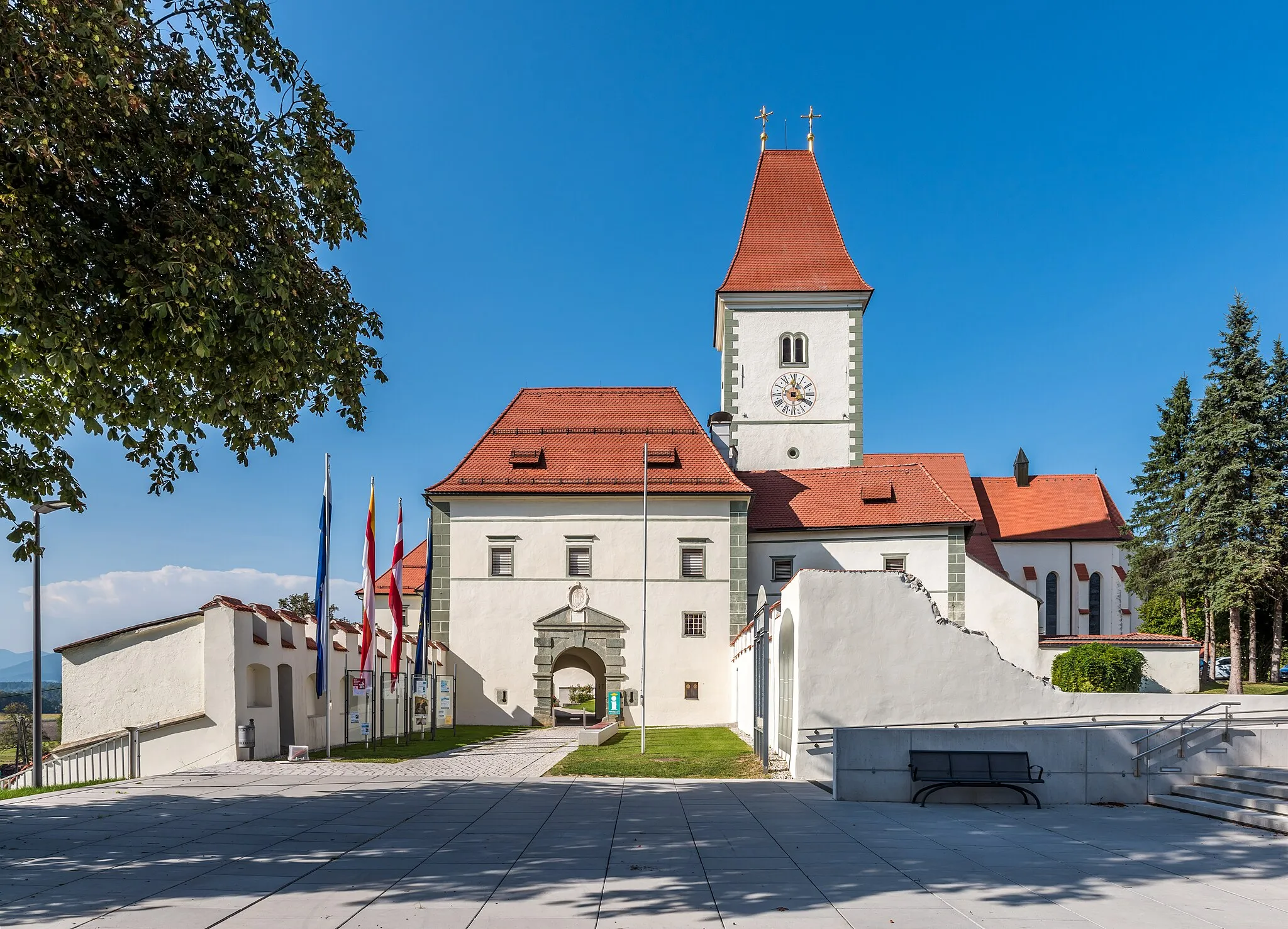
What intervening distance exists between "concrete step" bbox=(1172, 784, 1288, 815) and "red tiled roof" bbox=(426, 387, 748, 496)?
23.1m

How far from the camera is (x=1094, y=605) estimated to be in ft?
175

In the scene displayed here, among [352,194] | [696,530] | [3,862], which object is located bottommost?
[3,862]

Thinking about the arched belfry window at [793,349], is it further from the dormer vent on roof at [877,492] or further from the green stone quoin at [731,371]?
the dormer vent on roof at [877,492]

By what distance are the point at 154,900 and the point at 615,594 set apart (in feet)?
94.7

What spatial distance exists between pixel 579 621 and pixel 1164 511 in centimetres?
2701

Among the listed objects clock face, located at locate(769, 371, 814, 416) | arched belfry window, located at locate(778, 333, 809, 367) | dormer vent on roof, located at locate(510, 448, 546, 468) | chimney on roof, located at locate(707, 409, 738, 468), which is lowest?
dormer vent on roof, located at locate(510, 448, 546, 468)

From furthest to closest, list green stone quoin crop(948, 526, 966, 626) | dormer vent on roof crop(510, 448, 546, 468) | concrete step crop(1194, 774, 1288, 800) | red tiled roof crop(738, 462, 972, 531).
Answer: red tiled roof crop(738, 462, 972, 531) < dormer vent on roof crop(510, 448, 546, 468) < green stone quoin crop(948, 526, 966, 626) < concrete step crop(1194, 774, 1288, 800)

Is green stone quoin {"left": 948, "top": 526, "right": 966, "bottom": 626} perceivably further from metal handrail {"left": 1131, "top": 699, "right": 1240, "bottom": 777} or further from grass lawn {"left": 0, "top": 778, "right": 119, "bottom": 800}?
grass lawn {"left": 0, "top": 778, "right": 119, "bottom": 800}

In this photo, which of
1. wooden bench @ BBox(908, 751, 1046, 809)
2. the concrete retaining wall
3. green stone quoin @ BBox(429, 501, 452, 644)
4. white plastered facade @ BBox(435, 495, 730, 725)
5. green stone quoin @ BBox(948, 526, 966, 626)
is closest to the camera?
wooden bench @ BBox(908, 751, 1046, 809)

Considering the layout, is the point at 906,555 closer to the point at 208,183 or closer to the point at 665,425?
the point at 665,425

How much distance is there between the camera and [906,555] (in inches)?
1487

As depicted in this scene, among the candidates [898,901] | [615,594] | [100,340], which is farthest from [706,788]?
[615,594]

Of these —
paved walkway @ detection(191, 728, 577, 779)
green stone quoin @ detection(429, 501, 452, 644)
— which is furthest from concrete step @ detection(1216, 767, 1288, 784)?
green stone quoin @ detection(429, 501, 452, 644)

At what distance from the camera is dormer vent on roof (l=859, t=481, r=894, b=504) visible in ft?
127
